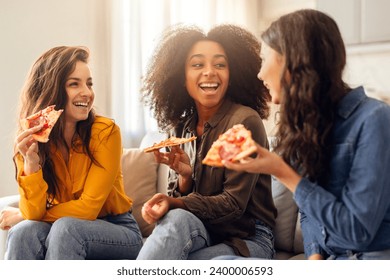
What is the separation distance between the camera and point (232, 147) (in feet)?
3.29

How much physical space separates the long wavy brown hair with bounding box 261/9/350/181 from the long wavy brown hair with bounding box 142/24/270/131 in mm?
310

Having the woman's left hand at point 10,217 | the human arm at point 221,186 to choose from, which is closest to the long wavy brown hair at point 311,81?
the human arm at point 221,186

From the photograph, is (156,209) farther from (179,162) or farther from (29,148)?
(29,148)

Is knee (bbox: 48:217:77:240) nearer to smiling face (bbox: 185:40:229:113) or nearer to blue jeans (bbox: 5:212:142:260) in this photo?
blue jeans (bbox: 5:212:142:260)

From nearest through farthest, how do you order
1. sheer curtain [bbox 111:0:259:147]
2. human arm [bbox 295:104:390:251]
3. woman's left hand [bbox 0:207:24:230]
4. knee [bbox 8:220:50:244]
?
human arm [bbox 295:104:390:251] → knee [bbox 8:220:50:244] → woman's left hand [bbox 0:207:24:230] → sheer curtain [bbox 111:0:259:147]

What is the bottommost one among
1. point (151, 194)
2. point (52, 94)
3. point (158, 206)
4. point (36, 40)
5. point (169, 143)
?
point (151, 194)

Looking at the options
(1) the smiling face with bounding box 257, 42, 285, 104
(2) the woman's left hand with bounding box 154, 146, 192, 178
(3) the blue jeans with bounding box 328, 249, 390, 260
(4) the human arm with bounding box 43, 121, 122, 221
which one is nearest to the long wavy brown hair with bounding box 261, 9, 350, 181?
(1) the smiling face with bounding box 257, 42, 285, 104

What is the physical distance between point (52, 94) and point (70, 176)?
19cm

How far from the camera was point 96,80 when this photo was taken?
159 cm

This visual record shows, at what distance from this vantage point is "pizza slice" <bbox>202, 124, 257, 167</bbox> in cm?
97

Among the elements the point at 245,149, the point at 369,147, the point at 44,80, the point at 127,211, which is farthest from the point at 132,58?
the point at 369,147

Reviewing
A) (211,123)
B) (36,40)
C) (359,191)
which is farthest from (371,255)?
(36,40)

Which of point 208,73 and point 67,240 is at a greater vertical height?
point 208,73

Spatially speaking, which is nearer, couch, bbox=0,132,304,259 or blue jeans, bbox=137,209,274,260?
blue jeans, bbox=137,209,274,260
